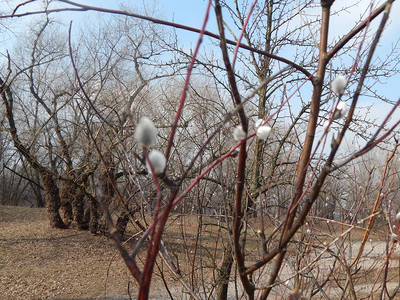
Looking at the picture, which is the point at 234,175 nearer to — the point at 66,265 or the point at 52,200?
the point at 66,265

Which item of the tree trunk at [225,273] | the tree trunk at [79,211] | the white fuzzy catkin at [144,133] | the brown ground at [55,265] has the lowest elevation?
the brown ground at [55,265]

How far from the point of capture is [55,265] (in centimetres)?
804

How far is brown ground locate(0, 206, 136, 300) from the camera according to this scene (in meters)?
6.45

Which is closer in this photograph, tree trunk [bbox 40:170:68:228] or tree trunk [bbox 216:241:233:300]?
tree trunk [bbox 216:241:233:300]

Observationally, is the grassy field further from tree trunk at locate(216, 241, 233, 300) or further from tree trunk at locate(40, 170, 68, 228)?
tree trunk at locate(216, 241, 233, 300)

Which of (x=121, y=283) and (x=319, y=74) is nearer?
(x=319, y=74)

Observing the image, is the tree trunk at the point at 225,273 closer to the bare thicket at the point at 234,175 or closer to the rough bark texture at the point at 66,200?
the bare thicket at the point at 234,175

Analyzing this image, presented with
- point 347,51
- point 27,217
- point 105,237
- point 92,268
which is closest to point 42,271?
point 92,268

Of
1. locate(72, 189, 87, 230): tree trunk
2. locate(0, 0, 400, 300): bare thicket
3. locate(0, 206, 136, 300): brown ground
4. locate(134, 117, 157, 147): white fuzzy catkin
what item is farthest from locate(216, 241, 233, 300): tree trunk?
locate(72, 189, 87, 230): tree trunk

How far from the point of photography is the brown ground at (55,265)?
6.45 metres

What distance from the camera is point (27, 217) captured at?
43.2 ft

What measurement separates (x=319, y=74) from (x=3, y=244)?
33.5ft

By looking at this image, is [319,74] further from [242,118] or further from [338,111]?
[242,118]

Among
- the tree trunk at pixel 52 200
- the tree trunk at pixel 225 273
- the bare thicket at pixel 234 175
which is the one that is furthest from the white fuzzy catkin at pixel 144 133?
the tree trunk at pixel 52 200
